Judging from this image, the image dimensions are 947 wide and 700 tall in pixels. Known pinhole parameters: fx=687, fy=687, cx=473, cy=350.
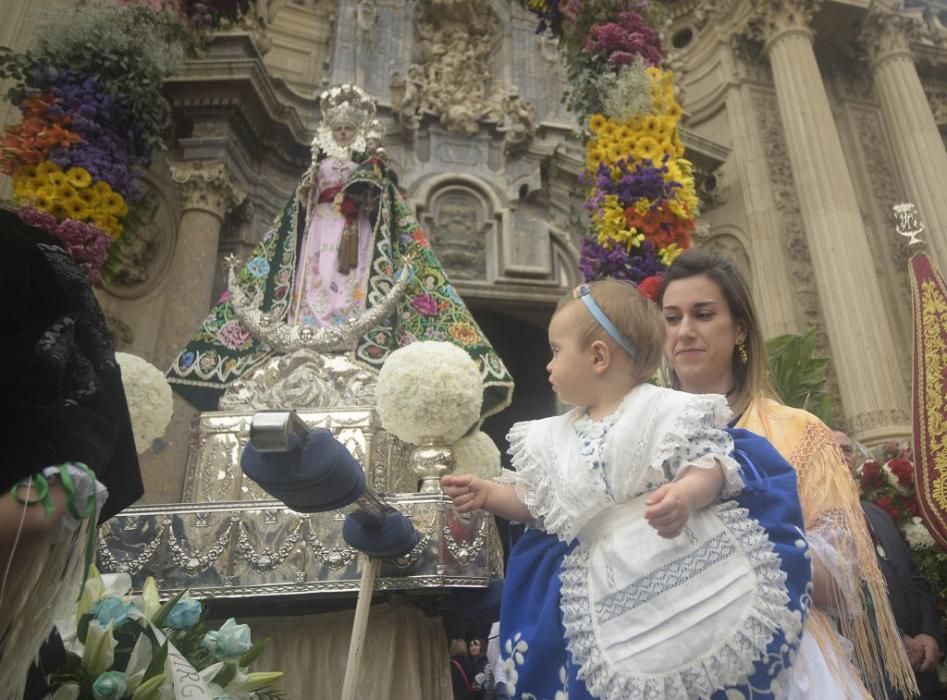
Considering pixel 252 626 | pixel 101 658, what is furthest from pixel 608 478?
pixel 252 626

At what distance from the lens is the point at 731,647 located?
3.80 ft

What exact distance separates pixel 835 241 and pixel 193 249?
21.4 ft

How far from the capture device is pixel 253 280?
13.2ft

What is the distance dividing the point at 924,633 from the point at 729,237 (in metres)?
6.52

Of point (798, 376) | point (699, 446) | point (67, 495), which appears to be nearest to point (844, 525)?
point (699, 446)

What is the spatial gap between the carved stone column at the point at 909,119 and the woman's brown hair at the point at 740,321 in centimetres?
723

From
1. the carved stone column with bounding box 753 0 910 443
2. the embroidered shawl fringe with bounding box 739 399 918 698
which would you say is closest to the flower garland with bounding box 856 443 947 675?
the embroidered shawl fringe with bounding box 739 399 918 698

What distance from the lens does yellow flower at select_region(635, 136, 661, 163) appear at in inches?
185

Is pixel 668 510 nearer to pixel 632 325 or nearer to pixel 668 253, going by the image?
pixel 632 325

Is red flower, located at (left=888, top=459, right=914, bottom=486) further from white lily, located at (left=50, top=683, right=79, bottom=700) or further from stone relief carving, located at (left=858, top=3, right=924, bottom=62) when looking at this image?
stone relief carving, located at (left=858, top=3, right=924, bottom=62)

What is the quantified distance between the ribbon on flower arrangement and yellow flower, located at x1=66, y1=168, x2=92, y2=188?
14.7 feet

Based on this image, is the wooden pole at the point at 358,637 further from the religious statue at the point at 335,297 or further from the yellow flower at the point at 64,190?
the yellow flower at the point at 64,190

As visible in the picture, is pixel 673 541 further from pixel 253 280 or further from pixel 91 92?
pixel 91 92

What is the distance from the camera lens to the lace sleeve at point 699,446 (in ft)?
4.14
